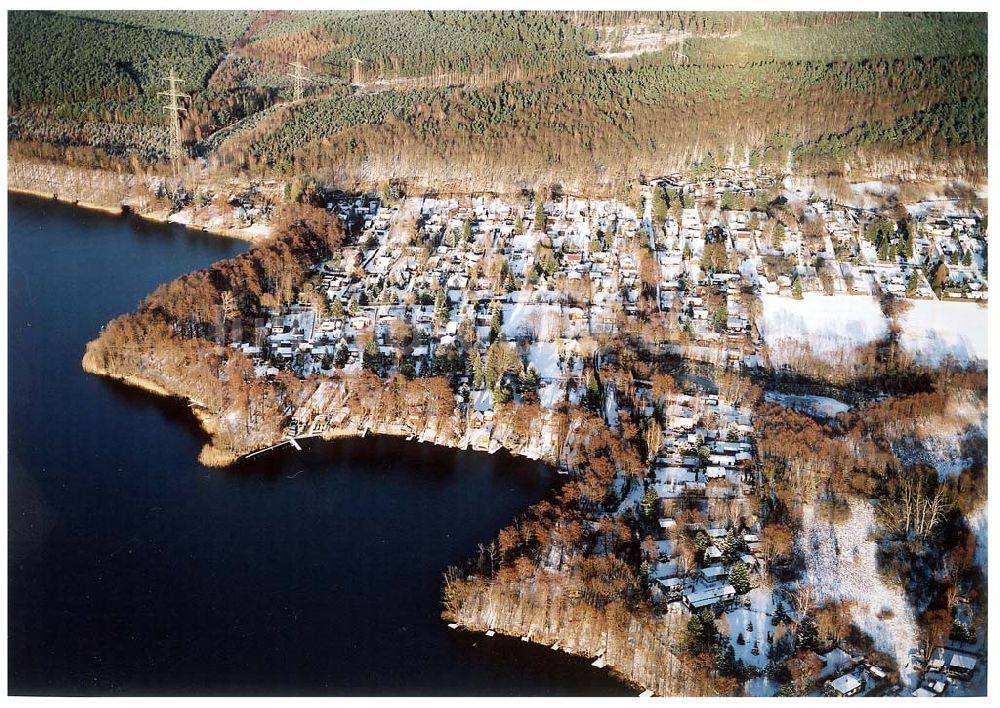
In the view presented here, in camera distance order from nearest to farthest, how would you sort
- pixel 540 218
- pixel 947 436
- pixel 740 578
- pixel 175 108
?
pixel 740 578
pixel 947 436
pixel 540 218
pixel 175 108

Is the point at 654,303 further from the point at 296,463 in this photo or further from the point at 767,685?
the point at 767,685

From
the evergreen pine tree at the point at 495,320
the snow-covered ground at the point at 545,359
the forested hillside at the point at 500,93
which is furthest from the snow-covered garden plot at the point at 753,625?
the forested hillside at the point at 500,93

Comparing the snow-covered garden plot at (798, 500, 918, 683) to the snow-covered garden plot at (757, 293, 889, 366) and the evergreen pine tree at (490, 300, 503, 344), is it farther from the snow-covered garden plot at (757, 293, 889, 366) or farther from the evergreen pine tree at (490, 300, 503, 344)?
the evergreen pine tree at (490, 300, 503, 344)

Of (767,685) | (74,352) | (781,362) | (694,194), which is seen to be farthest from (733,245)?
(74,352)

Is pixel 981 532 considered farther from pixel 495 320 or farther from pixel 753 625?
pixel 495 320

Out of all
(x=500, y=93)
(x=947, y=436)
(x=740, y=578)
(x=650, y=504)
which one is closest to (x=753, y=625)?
(x=740, y=578)

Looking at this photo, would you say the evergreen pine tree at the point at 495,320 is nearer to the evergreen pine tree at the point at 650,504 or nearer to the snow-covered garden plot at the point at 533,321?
the snow-covered garden plot at the point at 533,321
